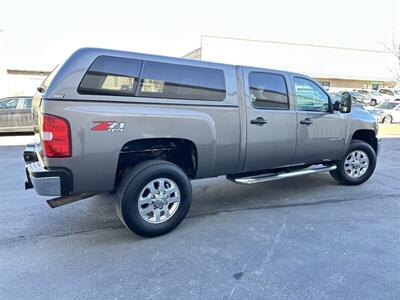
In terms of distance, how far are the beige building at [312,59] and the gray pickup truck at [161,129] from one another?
107 feet

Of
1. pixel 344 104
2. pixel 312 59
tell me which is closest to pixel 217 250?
pixel 344 104

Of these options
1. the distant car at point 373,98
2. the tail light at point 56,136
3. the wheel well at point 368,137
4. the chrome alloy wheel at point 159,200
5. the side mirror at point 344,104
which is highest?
the distant car at point 373,98

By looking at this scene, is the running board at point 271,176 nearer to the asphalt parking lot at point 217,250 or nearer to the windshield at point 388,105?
the asphalt parking lot at point 217,250

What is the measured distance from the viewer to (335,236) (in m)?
3.61

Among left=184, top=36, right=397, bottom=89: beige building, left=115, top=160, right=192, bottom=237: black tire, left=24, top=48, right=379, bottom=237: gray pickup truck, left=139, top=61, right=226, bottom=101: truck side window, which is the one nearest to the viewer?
left=24, top=48, right=379, bottom=237: gray pickup truck

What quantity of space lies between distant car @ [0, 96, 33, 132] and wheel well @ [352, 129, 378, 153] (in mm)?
10815

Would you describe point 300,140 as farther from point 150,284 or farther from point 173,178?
point 150,284

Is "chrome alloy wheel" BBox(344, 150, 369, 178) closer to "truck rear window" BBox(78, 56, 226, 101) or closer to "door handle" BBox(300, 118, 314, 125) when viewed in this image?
"door handle" BBox(300, 118, 314, 125)

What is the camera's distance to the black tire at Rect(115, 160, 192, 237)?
3.34 metres

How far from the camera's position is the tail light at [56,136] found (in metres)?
2.97

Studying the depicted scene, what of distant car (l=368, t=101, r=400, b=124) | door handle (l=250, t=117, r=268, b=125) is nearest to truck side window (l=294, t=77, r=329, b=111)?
door handle (l=250, t=117, r=268, b=125)

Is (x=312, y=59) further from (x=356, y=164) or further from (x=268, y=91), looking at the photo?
(x=268, y=91)

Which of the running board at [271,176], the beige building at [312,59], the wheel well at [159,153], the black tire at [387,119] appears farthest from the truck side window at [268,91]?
the beige building at [312,59]

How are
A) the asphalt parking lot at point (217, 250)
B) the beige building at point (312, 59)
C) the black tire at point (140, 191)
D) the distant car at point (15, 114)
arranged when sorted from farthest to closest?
the beige building at point (312, 59) → the distant car at point (15, 114) → the black tire at point (140, 191) → the asphalt parking lot at point (217, 250)
